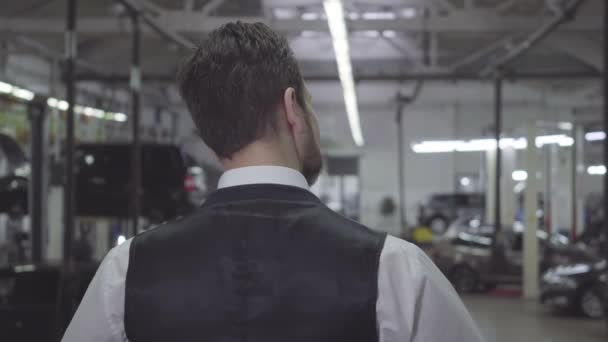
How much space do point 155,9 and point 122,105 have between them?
9442 millimetres

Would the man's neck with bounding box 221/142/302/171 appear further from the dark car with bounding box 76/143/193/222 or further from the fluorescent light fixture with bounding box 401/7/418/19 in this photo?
the fluorescent light fixture with bounding box 401/7/418/19

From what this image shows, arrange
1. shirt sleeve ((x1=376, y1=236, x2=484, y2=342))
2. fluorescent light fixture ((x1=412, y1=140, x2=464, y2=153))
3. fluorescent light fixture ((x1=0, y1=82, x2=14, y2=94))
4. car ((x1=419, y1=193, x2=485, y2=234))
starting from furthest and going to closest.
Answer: car ((x1=419, y1=193, x2=485, y2=234)), fluorescent light fixture ((x1=412, y1=140, x2=464, y2=153)), fluorescent light fixture ((x1=0, y1=82, x2=14, y2=94)), shirt sleeve ((x1=376, y1=236, x2=484, y2=342))

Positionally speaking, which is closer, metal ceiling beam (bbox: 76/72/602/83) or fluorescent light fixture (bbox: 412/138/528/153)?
metal ceiling beam (bbox: 76/72/602/83)

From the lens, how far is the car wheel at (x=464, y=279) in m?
14.9

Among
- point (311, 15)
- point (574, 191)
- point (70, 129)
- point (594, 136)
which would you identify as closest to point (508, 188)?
point (574, 191)

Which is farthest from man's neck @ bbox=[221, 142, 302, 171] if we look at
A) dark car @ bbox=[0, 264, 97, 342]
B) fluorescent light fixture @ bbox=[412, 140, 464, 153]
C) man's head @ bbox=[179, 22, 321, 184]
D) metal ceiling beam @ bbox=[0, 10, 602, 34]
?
fluorescent light fixture @ bbox=[412, 140, 464, 153]

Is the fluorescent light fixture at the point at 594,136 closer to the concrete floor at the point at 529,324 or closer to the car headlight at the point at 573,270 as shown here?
the concrete floor at the point at 529,324

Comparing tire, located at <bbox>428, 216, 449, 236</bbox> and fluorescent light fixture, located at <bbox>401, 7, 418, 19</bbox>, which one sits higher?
fluorescent light fixture, located at <bbox>401, 7, 418, 19</bbox>

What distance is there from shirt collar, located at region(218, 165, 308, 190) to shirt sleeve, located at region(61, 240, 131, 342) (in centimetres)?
24

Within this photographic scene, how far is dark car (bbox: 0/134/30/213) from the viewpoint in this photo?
7.17m

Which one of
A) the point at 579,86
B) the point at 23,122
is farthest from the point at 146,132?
the point at 579,86

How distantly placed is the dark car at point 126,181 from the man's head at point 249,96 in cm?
1038

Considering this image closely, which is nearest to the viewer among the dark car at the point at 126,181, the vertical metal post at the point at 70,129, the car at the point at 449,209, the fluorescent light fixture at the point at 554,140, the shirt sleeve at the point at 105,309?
the shirt sleeve at the point at 105,309

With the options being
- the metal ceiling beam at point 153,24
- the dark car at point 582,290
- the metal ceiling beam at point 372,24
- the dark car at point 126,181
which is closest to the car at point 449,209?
the metal ceiling beam at point 372,24
